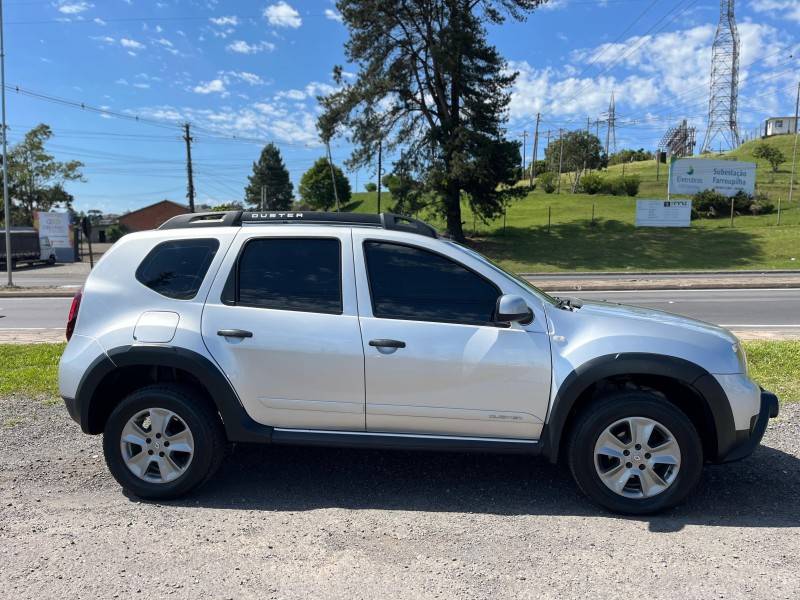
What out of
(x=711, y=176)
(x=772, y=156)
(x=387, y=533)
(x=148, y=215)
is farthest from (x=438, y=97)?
(x=148, y=215)

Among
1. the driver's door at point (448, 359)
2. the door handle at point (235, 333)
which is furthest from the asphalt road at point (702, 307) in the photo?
the door handle at point (235, 333)

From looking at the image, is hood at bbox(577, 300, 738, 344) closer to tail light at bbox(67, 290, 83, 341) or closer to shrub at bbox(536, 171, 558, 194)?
tail light at bbox(67, 290, 83, 341)

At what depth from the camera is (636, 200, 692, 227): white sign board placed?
116 ft

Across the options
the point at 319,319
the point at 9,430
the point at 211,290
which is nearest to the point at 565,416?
the point at 319,319

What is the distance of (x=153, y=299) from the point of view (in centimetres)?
373

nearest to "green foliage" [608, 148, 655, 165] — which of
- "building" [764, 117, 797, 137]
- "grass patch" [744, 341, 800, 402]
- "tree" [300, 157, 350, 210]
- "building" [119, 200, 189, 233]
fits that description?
"building" [764, 117, 797, 137]

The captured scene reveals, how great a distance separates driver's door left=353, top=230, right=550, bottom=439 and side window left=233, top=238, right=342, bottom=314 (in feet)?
0.69

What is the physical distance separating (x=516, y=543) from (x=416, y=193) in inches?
1184

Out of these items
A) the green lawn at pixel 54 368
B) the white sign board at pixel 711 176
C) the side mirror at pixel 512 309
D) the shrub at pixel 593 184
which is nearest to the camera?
the side mirror at pixel 512 309

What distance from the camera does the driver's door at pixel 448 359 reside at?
3408 mm

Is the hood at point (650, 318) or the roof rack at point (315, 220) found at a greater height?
the roof rack at point (315, 220)

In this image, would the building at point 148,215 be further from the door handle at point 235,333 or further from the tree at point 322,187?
the door handle at point 235,333

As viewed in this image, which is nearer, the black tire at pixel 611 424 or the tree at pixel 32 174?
the black tire at pixel 611 424

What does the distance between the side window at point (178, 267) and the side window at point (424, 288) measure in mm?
1086
